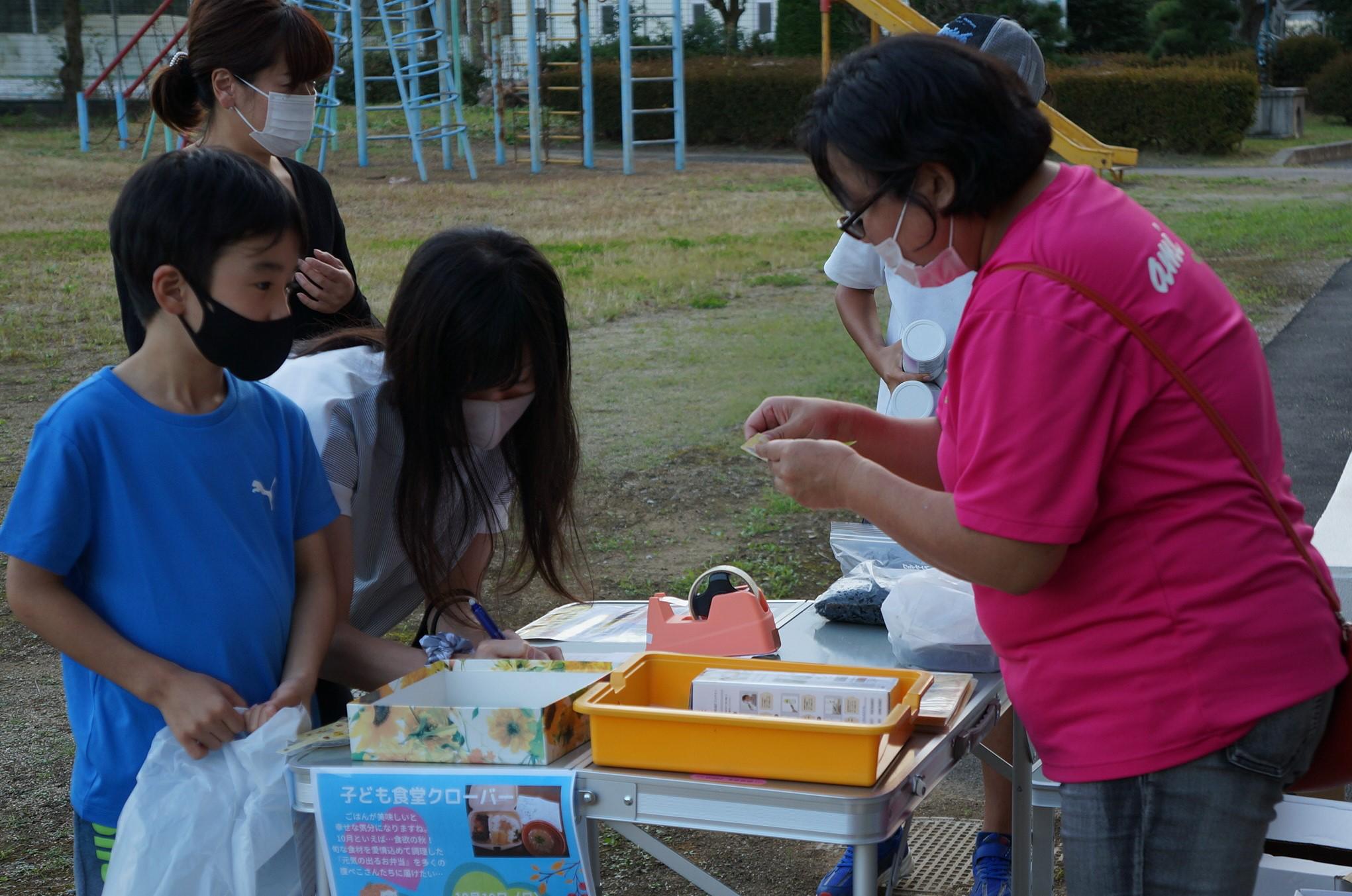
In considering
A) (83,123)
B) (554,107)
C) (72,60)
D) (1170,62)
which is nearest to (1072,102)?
(1170,62)

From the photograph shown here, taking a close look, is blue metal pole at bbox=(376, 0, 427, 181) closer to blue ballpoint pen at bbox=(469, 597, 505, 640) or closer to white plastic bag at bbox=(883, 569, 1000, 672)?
blue ballpoint pen at bbox=(469, 597, 505, 640)

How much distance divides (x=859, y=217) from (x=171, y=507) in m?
0.96

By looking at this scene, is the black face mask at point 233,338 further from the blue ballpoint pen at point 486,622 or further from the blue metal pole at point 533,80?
the blue metal pole at point 533,80

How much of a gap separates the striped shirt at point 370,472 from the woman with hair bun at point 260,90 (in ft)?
2.06

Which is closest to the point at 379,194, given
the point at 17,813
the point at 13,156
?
the point at 13,156

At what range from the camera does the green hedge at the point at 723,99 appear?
21.5m

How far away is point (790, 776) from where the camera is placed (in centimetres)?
155

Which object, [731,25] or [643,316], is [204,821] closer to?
[643,316]

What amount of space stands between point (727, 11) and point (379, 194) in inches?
711

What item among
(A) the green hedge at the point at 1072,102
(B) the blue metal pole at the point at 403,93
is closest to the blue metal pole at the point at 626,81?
(B) the blue metal pole at the point at 403,93

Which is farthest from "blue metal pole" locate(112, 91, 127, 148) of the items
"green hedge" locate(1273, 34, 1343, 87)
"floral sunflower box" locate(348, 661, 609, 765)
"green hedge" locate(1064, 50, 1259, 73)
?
"green hedge" locate(1273, 34, 1343, 87)

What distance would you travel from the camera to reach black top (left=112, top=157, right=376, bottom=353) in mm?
2780

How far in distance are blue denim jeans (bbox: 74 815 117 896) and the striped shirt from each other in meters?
0.54

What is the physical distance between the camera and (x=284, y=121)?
Result: 306 centimetres
